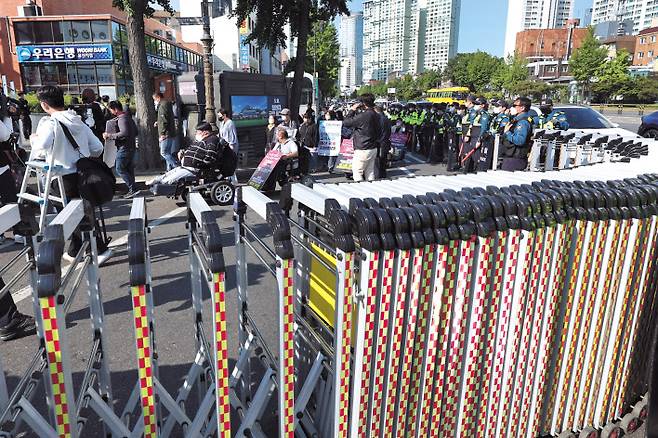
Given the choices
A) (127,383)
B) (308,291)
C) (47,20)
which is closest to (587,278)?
(308,291)

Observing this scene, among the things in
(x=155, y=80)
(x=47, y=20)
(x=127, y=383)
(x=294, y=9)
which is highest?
(x=47, y=20)

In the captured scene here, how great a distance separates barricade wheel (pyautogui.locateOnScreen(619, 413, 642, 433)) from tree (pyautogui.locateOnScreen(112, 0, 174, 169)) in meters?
11.8

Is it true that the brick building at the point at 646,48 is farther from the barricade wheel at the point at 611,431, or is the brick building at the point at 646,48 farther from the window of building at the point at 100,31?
the barricade wheel at the point at 611,431

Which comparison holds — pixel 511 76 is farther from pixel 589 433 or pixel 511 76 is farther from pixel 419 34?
pixel 419 34

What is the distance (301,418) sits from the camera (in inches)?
99.9

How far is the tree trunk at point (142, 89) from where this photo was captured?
11492mm

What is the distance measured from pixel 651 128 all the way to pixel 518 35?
137m

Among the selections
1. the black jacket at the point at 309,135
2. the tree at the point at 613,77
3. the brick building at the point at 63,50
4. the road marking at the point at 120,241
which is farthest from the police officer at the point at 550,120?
the tree at the point at 613,77

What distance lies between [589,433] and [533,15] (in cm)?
20524

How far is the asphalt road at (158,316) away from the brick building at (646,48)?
4756 inches

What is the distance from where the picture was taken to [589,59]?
65062 millimetres

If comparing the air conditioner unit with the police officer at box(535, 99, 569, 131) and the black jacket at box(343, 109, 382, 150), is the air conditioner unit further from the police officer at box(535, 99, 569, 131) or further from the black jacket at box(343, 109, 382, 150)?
the police officer at box(535, 99, 569, 131)

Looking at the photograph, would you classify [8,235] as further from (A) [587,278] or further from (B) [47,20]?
(B) [47,20]

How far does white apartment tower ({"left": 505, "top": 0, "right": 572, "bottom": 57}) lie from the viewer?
577 feet
